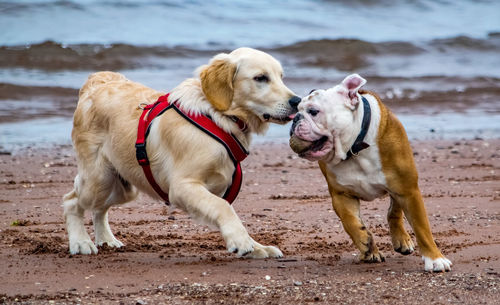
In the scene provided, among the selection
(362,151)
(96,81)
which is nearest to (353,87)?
(362,151)

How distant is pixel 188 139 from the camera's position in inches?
204

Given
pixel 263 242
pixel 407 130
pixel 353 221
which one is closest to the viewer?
pixel 353 221

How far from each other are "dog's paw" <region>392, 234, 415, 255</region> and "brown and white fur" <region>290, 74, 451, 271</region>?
1.22 ft

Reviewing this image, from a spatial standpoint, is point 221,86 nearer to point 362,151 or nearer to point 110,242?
point 362,151

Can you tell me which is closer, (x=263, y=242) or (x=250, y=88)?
(x=250, y=88)

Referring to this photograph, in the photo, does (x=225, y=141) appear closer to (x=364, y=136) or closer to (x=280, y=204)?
(x=364, y=136)

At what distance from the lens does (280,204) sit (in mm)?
7582

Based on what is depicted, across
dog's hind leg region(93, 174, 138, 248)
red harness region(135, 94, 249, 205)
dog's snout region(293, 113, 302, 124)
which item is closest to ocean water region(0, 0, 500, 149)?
dog's hind leg region(93, 174, 138, 248)

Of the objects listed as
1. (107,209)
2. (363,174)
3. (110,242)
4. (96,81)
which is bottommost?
(110,242)

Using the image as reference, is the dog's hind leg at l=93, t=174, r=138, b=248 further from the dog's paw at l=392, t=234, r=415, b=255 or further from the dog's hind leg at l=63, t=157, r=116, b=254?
the dog's paw at l=392, t=234, r=415, b=255

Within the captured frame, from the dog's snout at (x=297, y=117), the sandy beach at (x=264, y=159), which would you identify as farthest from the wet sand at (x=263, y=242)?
the dog's snout at (x=297, y=117)

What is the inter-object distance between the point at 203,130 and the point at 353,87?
3.53 ft

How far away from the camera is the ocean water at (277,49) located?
45.8ft

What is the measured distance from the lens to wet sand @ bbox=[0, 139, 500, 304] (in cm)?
439
